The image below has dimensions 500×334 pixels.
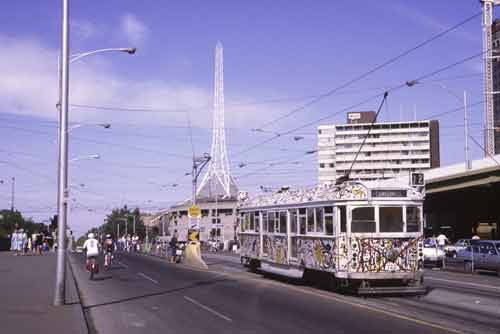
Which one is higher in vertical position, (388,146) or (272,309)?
(388,146)

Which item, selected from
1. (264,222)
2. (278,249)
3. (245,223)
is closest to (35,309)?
(278,249)

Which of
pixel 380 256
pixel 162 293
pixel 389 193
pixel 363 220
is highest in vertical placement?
pixel 389 193

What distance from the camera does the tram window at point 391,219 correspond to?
19672 millimetres

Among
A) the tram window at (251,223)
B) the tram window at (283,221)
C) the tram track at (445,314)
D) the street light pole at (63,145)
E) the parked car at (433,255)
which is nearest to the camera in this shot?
the tram track at (445,314)

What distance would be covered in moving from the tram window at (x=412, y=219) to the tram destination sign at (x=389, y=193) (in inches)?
17.1

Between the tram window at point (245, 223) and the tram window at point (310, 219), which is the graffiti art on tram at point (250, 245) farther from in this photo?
the tram window at point (310, 219)

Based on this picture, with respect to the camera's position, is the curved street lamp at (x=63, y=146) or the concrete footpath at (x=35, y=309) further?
the curved street lamp at (x=63, y=146)

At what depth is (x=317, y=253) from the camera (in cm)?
2120

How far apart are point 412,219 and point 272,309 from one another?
5.66 metres

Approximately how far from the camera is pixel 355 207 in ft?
64.3

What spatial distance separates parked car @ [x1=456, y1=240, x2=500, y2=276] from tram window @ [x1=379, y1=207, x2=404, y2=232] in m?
12.1

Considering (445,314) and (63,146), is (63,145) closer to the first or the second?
(63,146)

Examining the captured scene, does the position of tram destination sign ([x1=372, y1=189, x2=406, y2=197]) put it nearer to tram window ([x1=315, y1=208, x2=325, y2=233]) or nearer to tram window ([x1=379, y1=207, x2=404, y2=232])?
tram window ([x1=379, y1=207, x2=404, y2=232])

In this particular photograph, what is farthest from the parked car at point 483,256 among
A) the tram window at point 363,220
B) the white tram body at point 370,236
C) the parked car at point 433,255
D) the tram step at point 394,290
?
the tram window at point 363,220
